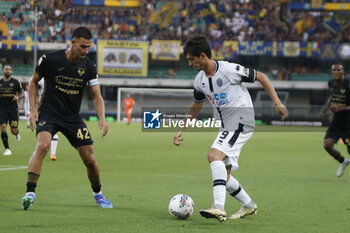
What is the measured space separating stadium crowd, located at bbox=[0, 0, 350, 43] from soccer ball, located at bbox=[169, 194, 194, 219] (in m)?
47.6

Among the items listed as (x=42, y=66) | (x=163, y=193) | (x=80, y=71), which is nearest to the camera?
(x=42, y=66)

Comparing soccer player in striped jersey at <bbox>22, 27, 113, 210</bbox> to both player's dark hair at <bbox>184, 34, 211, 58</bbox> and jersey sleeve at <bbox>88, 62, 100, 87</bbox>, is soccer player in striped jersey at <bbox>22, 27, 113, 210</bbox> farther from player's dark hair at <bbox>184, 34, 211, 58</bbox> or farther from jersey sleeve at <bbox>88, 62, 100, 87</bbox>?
player's dark hair at <bbox>184, 34, 211, 58</bbox>

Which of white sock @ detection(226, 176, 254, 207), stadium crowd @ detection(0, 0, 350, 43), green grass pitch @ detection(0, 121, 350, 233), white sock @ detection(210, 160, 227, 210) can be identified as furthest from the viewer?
stadium crowd @ detection(0, 0, 350, 43)

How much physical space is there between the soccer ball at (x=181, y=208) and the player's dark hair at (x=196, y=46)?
1.68 meters

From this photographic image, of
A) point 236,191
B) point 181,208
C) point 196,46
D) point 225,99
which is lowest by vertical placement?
point 181,208

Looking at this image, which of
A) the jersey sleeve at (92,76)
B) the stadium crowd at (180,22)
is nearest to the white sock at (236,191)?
the jersey sleeve at (92,76)

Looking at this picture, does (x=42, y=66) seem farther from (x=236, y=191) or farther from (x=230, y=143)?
(x=236, y=191)

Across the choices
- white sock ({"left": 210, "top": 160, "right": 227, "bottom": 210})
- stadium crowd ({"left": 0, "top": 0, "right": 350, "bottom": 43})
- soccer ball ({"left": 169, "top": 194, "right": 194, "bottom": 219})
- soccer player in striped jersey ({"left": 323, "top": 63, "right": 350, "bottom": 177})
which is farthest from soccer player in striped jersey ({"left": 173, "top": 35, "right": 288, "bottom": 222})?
stadium crowd ({"left": 0, "top": 0, "right": 350, "bottom": 43})

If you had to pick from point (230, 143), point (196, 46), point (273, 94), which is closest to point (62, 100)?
point (196, 46)

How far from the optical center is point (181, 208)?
742 centimetres

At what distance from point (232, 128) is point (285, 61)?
2055 inches

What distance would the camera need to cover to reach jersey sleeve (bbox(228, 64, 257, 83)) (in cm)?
741

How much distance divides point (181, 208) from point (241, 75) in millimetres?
1675

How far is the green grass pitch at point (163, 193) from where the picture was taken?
7039 mm
